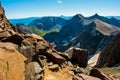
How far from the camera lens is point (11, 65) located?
69.9ft

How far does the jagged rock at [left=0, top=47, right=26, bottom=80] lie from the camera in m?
19.8

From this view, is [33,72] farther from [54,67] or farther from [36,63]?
[54,67]

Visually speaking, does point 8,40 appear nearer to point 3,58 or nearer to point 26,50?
point 26,50

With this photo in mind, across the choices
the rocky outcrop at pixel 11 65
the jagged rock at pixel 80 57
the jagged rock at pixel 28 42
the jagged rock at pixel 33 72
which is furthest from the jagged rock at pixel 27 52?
the jagged rock at pixel 80 57

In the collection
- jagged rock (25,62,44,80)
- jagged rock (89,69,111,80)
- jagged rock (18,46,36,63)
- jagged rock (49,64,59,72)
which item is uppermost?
jagged rock (18,46,36,63)

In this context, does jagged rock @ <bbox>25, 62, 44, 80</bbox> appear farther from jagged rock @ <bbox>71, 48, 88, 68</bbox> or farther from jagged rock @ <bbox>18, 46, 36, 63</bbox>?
jagged rock @ <bbox>71, 48, 88, 68</bbox>

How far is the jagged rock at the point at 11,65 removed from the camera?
19.8 metres

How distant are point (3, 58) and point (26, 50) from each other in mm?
8878

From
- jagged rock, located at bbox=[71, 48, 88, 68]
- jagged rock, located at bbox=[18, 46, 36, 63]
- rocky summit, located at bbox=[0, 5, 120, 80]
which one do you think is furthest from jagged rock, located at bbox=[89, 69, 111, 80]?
jagged rock, located at bbox=[18, 46, 36, 63]

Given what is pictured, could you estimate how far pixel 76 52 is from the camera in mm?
38531

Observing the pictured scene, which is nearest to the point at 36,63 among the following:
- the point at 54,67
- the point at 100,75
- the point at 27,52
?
the point at 27,52

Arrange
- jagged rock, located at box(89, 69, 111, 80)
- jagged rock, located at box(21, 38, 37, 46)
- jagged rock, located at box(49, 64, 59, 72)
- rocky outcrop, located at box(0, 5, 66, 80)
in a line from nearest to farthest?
rocky outcrop, located at box(0, 5, 66, 80), jagged rock, located at box(49, 64, 59, 72), jagged rock, located at box(89, 69, 111, 80), jagged rock, located at box(21, 38, 37, 46)

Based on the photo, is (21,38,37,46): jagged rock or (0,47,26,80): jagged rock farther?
(21,38,37,46): jagged rock

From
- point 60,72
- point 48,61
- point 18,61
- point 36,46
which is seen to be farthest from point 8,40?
point 18,61
